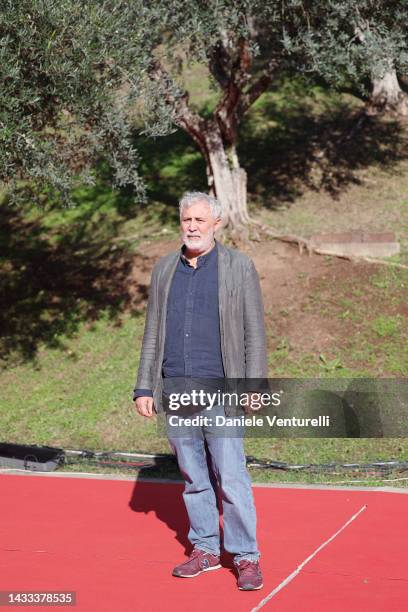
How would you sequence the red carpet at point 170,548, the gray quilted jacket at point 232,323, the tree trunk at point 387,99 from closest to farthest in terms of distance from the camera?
the red carpet at point 170,548 → the gray quilted jacket at point 232,323 → the tree trunk at point 387,99

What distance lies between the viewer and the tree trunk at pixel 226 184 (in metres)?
14.5

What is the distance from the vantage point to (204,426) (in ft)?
17.5

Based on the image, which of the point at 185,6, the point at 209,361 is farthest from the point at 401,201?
the point at 209,361

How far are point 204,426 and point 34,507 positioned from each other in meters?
2.54

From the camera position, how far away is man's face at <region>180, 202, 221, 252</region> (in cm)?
530

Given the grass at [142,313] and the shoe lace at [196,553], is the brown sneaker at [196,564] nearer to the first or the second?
the shoe lace at [196,553]

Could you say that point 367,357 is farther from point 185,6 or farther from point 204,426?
point 204,426

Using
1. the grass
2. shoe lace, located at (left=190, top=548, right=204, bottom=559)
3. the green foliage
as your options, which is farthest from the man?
the green foliage

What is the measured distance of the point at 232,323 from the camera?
5.27 meters

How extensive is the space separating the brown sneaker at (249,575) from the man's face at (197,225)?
1812 mm

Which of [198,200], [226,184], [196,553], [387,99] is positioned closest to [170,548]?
[196,553]

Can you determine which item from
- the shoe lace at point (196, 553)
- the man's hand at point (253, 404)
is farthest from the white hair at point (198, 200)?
the shoe lace at point (196, 553)

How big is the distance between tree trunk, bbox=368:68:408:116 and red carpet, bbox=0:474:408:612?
14.2m

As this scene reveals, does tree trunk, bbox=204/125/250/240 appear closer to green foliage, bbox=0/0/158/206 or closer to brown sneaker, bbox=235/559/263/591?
green foliage, bbox=0/0/158/206
